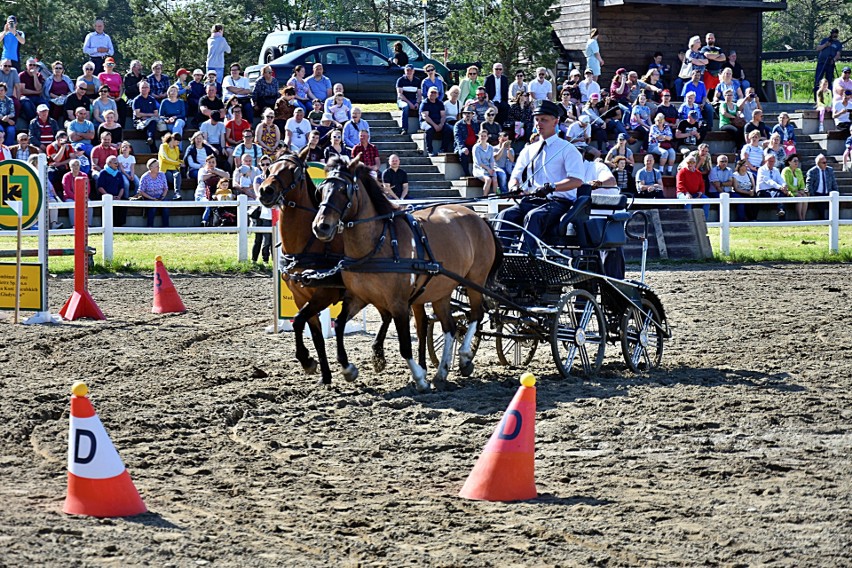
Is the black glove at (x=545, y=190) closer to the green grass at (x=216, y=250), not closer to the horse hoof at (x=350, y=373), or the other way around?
the horse hoof at (x=350, y=373)

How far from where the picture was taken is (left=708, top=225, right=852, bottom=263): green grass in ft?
65.9

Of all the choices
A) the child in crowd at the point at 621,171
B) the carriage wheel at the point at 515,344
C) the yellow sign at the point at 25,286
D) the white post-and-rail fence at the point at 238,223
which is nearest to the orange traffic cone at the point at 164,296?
the yellow sign at the point at 25,286

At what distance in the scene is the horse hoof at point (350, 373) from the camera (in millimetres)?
9711

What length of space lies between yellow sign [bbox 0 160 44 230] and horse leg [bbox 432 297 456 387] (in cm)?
527

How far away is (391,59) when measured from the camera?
96.3 feet

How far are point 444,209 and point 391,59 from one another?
19.6m

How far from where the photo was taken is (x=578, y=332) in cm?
1020

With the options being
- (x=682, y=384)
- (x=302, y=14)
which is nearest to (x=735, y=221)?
(x=682, y=384)

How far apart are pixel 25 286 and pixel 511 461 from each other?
8388 mm

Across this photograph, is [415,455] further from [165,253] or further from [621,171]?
[621,171]

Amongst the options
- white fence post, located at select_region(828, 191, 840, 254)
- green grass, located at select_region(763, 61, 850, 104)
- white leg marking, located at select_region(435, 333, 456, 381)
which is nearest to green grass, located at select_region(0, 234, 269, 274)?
white leg marking, located at select_region(435, 333, 456, 381)

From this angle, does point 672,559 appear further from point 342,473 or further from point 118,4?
point 118,4

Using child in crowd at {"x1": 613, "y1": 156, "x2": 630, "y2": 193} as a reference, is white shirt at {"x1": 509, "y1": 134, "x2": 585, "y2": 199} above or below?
below

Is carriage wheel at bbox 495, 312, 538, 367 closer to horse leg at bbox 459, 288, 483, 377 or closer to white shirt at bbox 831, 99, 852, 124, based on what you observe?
horse leg at bbox 459, 288, 483, 377
